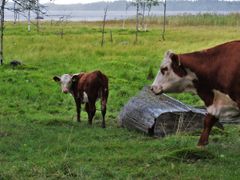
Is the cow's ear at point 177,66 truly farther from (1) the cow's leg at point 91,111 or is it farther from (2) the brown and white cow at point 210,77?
(1) the cow's leg at point 91,111

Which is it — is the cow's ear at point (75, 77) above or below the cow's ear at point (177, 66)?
below

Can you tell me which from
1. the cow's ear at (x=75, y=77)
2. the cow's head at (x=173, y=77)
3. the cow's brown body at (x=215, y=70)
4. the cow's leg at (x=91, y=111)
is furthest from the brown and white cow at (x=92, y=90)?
the cow's brown body at (x=215, y=70)

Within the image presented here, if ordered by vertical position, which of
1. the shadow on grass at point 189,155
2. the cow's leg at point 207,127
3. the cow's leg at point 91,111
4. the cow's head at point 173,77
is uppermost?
the cow's head at point 173,77

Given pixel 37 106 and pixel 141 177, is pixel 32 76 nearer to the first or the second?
pixel 37 106

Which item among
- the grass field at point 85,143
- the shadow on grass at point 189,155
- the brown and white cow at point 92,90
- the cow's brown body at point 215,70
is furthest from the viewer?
the brown and white cow at point 92,90

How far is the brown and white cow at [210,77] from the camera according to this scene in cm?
850

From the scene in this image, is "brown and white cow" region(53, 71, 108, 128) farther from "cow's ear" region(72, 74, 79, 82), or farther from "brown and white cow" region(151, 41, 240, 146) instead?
"brown and white cow" region(151, 41, 240, 146)

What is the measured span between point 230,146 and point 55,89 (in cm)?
1095

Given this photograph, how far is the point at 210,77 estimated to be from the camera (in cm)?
882

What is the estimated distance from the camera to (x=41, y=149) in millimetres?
9859

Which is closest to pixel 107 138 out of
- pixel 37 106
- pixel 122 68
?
pixel 37 106

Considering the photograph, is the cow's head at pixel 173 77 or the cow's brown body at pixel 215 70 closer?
the cow's brown body at pixel 215 70

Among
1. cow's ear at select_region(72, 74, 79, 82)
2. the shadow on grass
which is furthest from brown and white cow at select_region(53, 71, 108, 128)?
the shadow on grass

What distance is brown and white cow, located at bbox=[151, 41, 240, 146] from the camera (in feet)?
27.9
